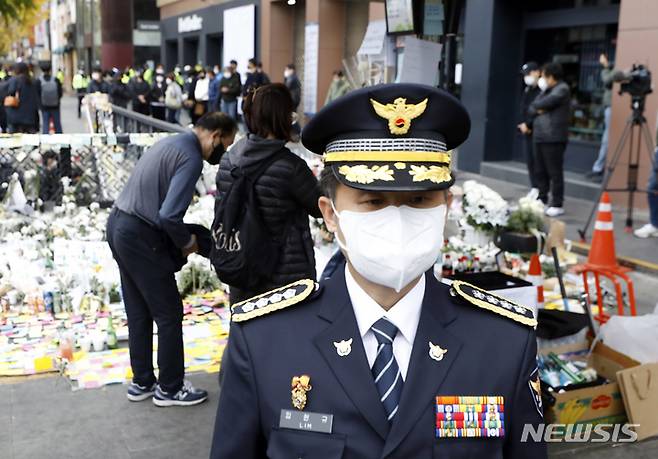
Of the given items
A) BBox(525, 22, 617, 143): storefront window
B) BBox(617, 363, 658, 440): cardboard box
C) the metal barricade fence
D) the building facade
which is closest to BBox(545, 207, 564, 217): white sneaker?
BBox(525, 22, 617, 143): storefront window

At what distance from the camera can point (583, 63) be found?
1327 cm

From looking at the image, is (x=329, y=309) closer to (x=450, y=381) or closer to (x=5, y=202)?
(x=450, y=381)

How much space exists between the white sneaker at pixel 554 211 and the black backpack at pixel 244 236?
23.6 ft

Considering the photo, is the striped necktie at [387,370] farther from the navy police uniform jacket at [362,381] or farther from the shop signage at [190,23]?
the shop signage at [190,23]

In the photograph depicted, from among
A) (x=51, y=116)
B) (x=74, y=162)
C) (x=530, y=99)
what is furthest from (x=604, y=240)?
(x=51, y=116)

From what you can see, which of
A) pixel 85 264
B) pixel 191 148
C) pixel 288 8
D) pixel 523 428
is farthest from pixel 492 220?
pixel 288 8

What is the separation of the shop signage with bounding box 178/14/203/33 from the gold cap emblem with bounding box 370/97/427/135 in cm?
3413

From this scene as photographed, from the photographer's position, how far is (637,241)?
9.22 m

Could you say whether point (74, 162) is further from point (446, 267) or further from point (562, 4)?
point (562, 4)

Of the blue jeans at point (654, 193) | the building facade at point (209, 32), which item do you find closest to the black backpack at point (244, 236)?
the blue jeans at point (654, 193)

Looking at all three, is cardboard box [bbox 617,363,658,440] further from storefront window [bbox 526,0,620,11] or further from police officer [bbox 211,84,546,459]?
storefront window [bbox 526,0,620,11]

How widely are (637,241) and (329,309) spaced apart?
8145mm

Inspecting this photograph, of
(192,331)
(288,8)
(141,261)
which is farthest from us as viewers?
(288,8)

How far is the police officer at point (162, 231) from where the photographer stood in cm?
452
